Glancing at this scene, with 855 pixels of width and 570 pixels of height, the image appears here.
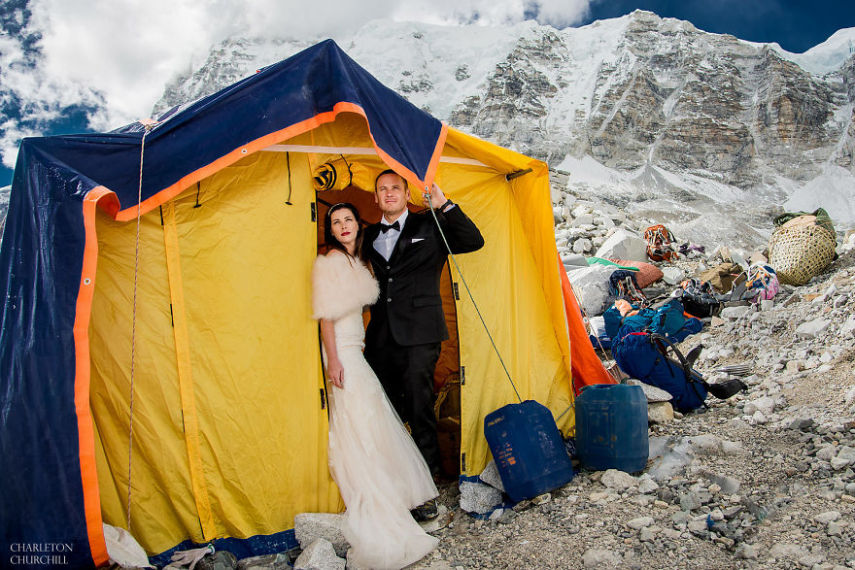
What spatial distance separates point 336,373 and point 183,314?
0.89 m

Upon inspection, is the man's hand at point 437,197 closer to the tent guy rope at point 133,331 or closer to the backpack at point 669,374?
the tent guy rope at point 133,331

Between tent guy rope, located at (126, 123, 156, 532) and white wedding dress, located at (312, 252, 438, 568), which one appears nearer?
tent guy rope, located at (126, 123, 156, 532)

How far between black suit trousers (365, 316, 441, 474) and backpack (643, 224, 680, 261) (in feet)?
36.1

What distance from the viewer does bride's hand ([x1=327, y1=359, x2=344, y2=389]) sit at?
304cm

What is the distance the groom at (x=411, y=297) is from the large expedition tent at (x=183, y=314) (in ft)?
1.02

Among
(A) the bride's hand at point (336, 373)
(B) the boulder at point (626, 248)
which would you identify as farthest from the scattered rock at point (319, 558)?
(B) the boulder at point (626, 248)

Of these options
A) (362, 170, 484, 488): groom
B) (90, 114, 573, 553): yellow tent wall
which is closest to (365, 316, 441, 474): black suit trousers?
(362, 170, 484, 488): groom

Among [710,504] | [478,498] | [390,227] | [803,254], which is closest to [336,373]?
[390,227]

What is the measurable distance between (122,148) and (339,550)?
236cm

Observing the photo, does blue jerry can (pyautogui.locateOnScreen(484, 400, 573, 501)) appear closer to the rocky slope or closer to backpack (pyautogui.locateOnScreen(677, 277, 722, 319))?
the rocky slope

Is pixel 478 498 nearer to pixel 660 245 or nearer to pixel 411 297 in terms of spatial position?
pixel 411 297

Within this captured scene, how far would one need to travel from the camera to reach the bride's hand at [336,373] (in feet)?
9.98

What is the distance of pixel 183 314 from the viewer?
2.91m

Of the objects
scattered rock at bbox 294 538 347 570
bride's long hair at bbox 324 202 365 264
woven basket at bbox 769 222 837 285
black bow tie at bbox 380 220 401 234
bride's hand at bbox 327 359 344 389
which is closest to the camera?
scattered rock at bbox 294 538 347 570
